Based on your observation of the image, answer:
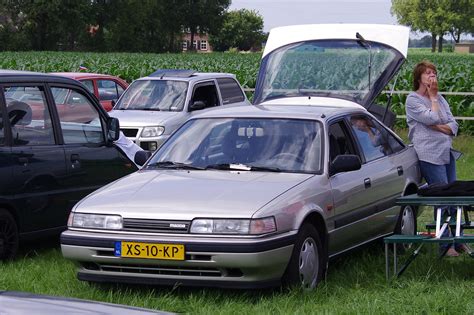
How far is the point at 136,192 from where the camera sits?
316 inches

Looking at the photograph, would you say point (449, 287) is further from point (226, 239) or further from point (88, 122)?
point (88, 122)

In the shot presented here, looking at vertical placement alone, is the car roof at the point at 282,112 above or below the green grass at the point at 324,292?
above

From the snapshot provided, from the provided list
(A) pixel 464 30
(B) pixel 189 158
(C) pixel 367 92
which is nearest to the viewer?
(B) pixel 189 158

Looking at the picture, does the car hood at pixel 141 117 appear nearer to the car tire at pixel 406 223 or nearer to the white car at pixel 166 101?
the white car at pixel 166 101

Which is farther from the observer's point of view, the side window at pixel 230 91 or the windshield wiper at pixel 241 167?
the side window at pixel 230 91

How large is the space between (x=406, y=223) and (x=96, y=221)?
3.39 m

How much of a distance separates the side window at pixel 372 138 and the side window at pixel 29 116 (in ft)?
9.01

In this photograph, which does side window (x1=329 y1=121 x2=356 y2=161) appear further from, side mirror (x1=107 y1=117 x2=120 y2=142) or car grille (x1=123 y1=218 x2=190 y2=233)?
side mirror (x1=107 y1=117 x2=120 y2=142)

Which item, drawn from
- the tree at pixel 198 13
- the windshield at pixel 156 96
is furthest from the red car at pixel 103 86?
the tree at pixel 198 13

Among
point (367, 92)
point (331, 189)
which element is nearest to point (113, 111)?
point (367, 92)

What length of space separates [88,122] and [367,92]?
15.1 feet

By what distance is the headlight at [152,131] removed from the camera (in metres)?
17.3

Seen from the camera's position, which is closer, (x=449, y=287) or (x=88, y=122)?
(x=449, y=287)

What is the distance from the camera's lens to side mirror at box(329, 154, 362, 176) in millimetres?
8469
